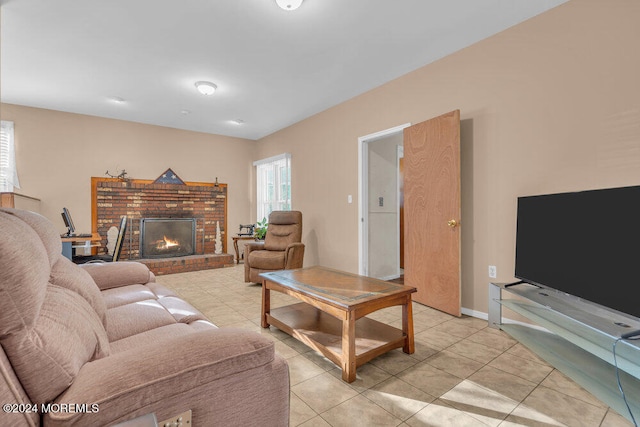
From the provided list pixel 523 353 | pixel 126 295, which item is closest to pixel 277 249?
pixel 126 295

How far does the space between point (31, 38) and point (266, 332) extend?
3.39 meters

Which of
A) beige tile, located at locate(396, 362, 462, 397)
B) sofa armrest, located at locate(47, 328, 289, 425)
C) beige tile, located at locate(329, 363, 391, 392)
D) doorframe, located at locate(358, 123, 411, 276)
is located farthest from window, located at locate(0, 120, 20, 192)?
beige tile, located at locate(396, 362, 462, 397)

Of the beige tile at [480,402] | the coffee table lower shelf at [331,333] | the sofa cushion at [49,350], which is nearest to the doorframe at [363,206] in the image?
the coffee table lower shelf at [331,333]

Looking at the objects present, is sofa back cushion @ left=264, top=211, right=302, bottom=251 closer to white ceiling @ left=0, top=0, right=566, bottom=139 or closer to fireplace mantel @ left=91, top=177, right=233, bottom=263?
white ceiling @ left=0, top=0, right=566, bottom=139

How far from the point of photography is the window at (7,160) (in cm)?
413

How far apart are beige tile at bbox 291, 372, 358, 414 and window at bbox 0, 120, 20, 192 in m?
5.09

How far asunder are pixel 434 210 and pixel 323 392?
2.04 m

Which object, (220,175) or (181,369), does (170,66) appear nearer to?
(220,175)

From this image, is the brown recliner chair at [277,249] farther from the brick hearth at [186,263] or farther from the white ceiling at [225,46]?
the white ceiling at [225,46]

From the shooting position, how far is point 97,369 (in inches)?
31.0

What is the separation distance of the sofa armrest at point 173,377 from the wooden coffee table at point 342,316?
2.82 ft

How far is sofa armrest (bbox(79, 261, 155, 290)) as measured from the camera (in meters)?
2.14

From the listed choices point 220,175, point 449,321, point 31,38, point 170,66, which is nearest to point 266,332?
point 449,321

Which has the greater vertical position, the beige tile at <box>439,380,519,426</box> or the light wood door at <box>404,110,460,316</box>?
the light wood door at <box>404,110,460,316</box>
